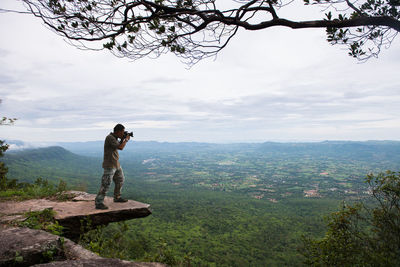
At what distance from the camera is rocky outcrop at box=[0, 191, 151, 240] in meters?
5.75

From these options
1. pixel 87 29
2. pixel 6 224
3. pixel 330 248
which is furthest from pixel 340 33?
pixel 6 224

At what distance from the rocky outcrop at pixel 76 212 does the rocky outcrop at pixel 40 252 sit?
1964 millimetres

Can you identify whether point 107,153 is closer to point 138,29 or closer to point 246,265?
point 138,29

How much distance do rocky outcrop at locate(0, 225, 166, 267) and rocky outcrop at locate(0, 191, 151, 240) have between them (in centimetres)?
196

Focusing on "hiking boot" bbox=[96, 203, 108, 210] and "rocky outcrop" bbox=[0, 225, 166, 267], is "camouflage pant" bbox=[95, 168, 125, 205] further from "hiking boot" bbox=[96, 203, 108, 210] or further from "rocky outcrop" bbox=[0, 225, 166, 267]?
"rocky outcrop" bbox=[0, 225, 166, 267]

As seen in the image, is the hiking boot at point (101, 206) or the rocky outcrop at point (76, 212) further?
the hiking boot at point (101, 206)

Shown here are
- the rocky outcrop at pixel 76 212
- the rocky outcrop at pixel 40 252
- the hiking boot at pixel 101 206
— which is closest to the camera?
the rocky outcrop at pixel 40 252

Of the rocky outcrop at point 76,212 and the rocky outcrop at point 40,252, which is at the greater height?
the rocky outcrop at point 40,252

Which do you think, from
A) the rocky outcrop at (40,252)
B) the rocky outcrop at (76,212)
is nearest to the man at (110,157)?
the rocky outcrop at (76,212)

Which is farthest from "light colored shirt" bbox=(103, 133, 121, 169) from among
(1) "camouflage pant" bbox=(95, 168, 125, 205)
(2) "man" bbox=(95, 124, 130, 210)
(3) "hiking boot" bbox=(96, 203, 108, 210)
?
(3) "hiking boot" bbox=(96, 203, 108, 210)

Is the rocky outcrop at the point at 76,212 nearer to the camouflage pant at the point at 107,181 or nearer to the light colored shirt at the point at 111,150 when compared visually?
the camouflage pant at the point at 107,181

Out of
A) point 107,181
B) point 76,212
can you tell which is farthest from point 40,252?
point 76,212

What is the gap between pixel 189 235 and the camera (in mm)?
47469

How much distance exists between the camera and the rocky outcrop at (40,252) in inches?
116
